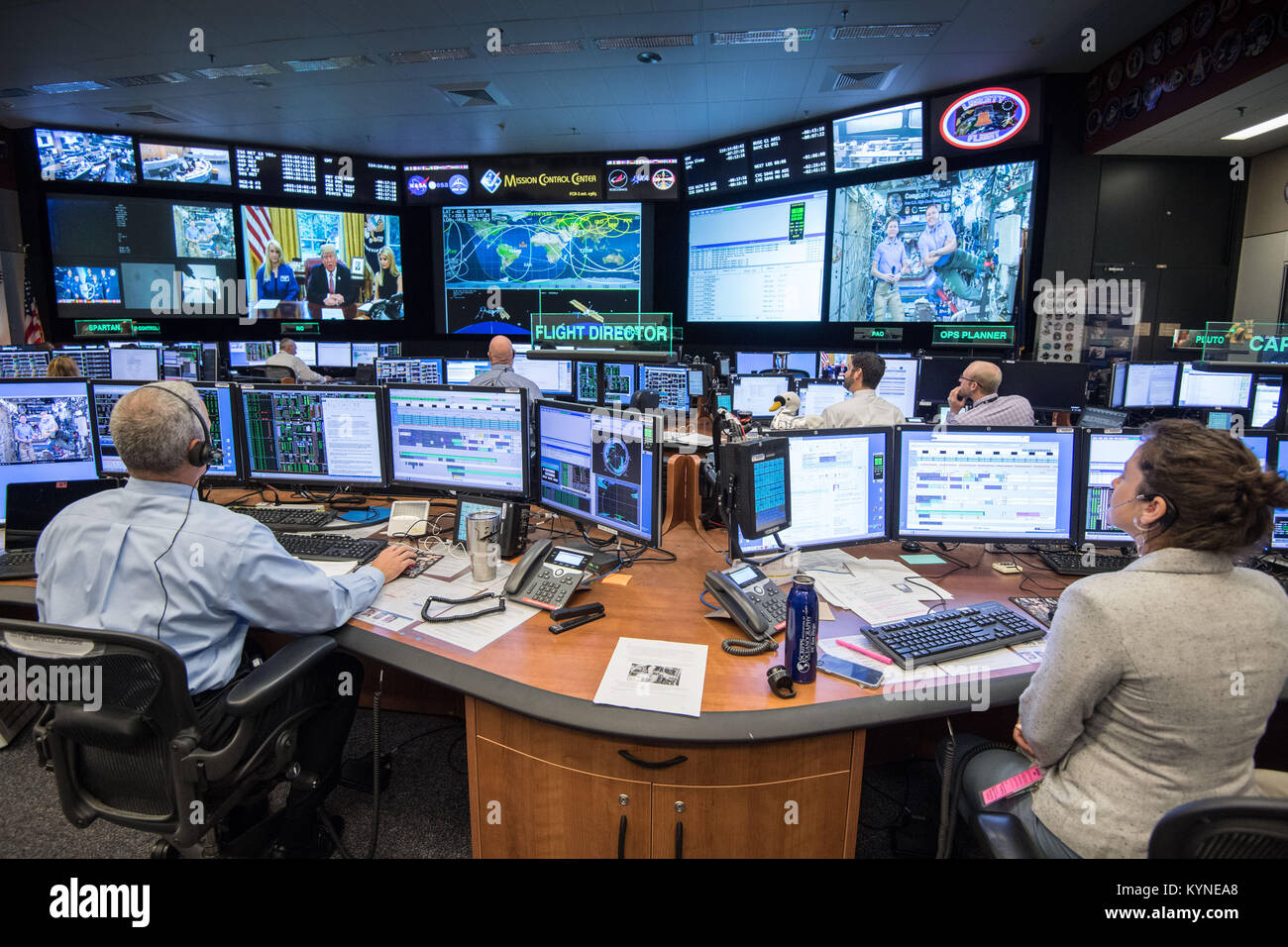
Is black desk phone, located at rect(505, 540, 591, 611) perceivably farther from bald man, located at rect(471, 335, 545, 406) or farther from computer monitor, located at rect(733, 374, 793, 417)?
computer monitor, located at rect(733, 374, 793, 417)

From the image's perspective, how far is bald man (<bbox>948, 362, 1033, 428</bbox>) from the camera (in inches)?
151

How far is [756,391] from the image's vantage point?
550cm

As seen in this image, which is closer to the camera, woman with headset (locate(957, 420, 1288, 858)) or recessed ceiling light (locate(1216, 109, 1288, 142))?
woman with headset (locate(957, 420, 1288, 858))

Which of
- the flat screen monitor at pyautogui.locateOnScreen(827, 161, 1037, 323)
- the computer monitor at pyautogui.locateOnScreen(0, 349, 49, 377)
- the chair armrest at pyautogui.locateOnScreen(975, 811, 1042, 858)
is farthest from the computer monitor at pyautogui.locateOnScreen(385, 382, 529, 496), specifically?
the flat screen monitor at pyautogui.locateOnScreen(827, 161, 1037, 323)

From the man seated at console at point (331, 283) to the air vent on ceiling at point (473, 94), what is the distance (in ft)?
10.7

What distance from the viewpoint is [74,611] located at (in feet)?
4.49

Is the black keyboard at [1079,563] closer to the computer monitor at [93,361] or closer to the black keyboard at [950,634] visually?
the black keyboard at [950,634]

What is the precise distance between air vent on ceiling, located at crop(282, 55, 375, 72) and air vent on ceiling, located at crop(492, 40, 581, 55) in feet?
3.99

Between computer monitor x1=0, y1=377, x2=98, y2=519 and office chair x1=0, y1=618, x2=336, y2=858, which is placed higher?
computer monitor x1=0, y1=377, x2=98, y2=519

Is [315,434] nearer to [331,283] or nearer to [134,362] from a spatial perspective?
[134,362]

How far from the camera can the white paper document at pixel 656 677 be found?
4.23 feet

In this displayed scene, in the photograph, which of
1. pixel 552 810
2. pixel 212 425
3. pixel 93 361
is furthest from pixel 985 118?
pixel 93 361

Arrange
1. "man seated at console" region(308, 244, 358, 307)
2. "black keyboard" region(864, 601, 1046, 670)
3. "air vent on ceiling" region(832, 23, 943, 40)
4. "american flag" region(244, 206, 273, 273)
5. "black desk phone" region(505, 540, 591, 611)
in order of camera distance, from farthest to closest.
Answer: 1. "man seated at console" region(308, 244, 358, 307)
2. "american flag" region(244, 206, 273, 273)
3. "air vent on ceiling" region(832, 23, 943, 40)
4. "black desk phone" region(505, 540, 591, 611)
5. "black keyboard" region(864, 601, 1046, 670)

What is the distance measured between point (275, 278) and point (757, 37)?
22.1ft
